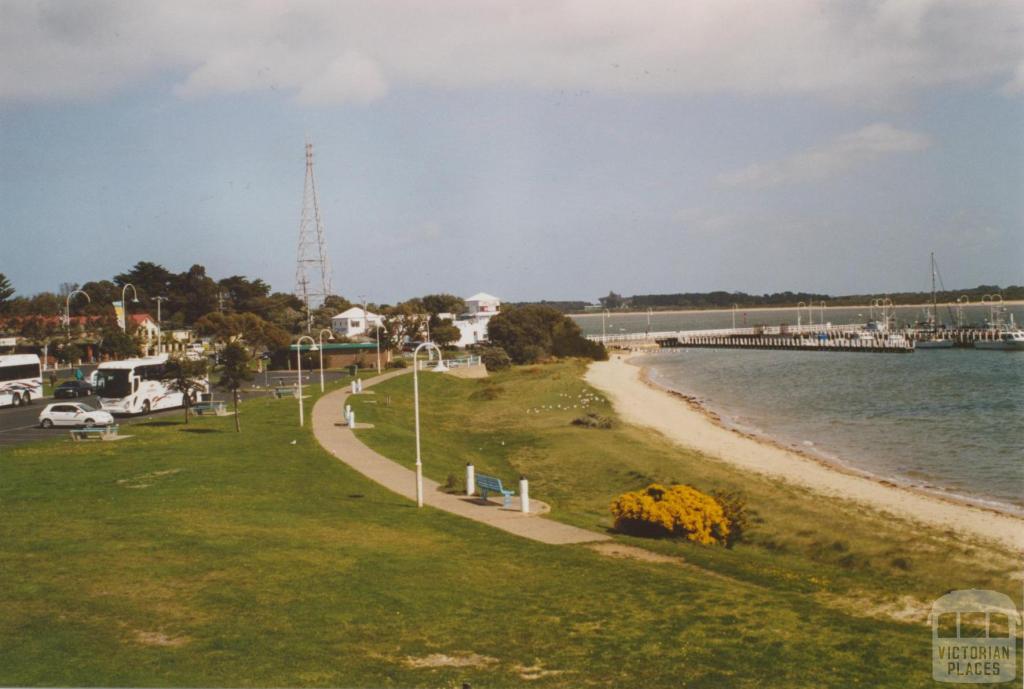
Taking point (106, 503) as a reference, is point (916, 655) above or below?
below

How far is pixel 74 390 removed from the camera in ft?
167

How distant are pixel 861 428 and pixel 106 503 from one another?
148ft

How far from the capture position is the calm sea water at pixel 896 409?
38812 mm

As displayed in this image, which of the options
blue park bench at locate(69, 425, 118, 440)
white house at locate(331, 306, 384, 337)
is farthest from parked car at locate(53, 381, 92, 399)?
white house at locate(331, 306, 384, 337)

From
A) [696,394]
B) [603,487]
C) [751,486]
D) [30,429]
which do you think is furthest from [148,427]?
[696,394]

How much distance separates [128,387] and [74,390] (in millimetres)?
10403

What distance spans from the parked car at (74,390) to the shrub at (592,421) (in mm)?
30474

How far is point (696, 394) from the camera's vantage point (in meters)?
77.2

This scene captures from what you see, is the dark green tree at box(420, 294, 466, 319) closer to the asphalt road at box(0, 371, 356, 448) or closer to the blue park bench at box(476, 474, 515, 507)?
the asphalt road at box(0, 371, 356, 448)

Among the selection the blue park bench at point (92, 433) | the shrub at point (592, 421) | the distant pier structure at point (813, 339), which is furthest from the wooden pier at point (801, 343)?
the blue park bench at point (92, 433)

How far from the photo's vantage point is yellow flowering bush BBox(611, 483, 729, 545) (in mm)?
21031

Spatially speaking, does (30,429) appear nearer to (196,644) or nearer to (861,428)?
(196,644)

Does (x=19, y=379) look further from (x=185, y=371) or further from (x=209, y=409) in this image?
(x=185, y=371)

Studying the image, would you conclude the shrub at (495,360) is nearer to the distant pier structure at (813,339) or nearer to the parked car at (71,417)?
the parked car at (71,417)
